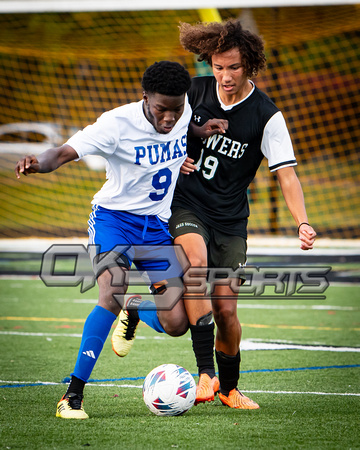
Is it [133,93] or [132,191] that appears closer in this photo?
[132,191]

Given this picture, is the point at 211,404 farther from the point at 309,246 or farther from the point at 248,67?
the point at 248,67

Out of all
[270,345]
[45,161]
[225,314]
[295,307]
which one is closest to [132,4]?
[295,307]

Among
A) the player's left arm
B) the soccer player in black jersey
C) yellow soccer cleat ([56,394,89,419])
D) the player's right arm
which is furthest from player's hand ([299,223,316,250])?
yellow soccer cleat ([56,394,89,419])

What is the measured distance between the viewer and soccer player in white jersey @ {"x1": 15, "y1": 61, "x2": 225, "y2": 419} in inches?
155

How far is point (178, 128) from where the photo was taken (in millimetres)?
4406

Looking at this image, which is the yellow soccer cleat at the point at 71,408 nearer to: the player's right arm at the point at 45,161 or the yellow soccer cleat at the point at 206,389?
the yellow soccer cleat at the point at 206,389

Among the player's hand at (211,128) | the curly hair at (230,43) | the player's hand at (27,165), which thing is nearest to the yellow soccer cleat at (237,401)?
the player's hand at (211,128)

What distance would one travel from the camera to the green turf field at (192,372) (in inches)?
136

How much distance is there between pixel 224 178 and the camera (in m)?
4.64

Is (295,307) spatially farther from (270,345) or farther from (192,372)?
(192,372)

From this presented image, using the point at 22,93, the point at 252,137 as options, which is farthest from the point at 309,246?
the point at 22,93

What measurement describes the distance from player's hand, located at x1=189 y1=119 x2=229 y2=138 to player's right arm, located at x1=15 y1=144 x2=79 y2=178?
96cm

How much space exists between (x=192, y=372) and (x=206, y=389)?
953 mm

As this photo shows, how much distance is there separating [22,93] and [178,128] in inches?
558
